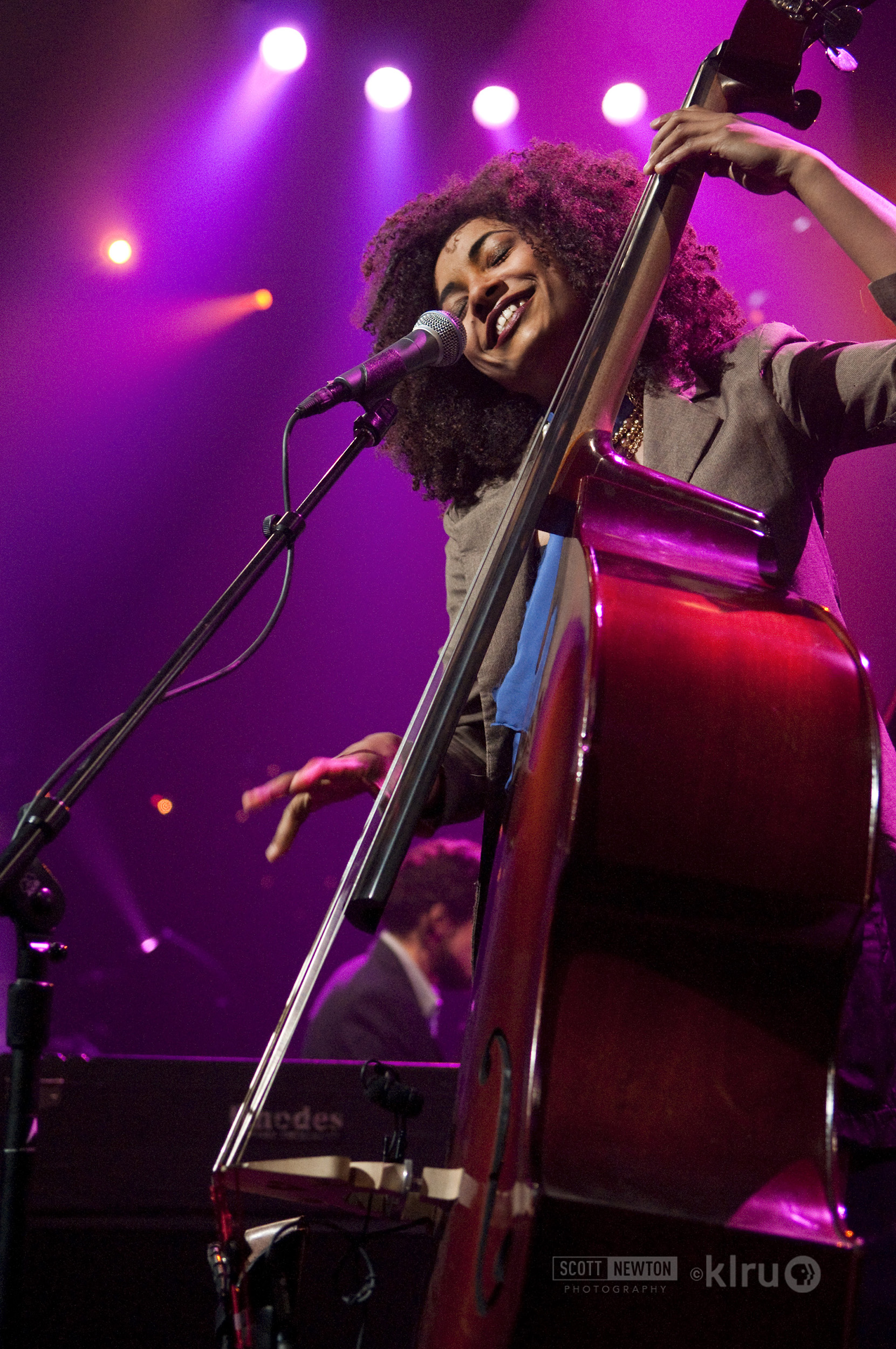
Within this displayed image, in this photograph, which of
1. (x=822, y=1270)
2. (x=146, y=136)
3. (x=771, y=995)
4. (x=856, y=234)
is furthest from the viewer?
(x=146, y=136)

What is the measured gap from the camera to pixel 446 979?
14.5ft

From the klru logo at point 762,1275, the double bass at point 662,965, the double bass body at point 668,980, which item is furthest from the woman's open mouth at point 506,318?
the klru logo at point 762,1275

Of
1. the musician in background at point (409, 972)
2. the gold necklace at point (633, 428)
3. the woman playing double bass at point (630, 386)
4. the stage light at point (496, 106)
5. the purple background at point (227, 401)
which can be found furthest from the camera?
the stage light at point (496, 106)

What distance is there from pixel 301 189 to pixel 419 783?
4795 millimetres

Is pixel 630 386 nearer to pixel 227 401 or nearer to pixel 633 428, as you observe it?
pixel 633 428

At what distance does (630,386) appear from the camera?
1.69 metres

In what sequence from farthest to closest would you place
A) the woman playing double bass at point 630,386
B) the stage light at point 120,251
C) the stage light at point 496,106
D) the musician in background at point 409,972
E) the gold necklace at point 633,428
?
the stage light at point 120,251 < the stage light at point 496,106 < the musician in background at point 409,972 < the gold necklace at point 633,428 < the woman playing double bass at point 630,386

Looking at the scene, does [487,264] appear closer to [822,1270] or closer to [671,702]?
[671,702]

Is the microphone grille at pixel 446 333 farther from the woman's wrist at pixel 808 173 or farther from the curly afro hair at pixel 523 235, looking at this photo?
the woman's wrist at pixel 808 173

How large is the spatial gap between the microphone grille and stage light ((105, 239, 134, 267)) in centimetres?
403

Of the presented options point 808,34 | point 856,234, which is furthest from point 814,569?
point 808,34

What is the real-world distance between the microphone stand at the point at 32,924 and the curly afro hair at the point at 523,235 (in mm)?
784

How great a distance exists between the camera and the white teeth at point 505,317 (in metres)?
1.85

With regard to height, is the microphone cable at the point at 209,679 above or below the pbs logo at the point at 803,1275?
above
